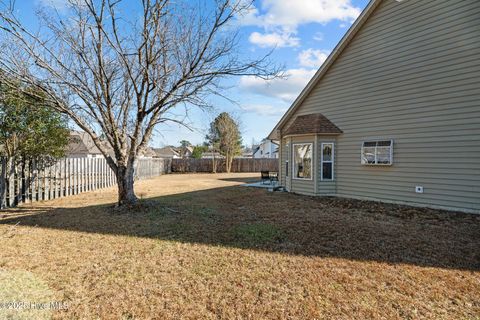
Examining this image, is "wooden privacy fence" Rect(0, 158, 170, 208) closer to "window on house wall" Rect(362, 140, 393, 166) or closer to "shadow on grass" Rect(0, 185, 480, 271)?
"shadow on grass" Rect(0, 185, 480, 271)

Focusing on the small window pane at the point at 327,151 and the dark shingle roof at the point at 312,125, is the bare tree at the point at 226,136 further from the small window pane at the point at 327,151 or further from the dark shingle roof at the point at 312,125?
the small window pane at the point at 327,151

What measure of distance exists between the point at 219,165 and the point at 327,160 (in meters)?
21.9

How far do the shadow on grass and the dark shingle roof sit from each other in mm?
2859

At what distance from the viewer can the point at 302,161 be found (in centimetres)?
1132

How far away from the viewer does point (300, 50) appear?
866cm

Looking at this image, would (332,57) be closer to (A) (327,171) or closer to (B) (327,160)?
(B) (327,160)

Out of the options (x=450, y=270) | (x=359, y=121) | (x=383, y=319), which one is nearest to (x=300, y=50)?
(x=359, y=121)

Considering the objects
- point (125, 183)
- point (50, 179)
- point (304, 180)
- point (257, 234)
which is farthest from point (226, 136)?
point (257, 234)

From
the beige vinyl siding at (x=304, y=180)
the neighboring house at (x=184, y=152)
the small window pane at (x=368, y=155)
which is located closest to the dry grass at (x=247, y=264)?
the small window pane at (x=368, y=155)

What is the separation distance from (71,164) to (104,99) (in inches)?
204

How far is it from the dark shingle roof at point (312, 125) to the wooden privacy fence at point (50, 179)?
9335mm

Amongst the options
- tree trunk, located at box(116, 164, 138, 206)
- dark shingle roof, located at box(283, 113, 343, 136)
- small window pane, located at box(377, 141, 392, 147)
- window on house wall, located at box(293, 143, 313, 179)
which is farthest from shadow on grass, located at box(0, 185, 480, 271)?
dark shingle roof, located at box(283, 113, 343, 136)

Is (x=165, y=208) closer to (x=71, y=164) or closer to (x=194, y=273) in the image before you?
(x=194, y=273)

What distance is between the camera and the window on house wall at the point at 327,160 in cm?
1055
